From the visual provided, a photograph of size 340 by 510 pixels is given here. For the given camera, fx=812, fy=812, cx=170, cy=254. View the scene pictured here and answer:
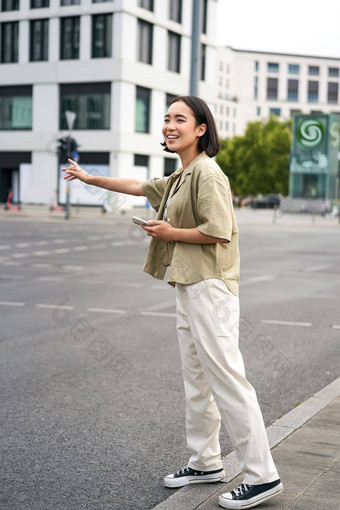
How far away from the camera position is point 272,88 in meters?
128

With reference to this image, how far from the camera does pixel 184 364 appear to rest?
12.5 feet

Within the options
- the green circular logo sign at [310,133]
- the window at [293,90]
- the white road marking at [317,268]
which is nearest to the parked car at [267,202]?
the green circular logo sign at [310,133]

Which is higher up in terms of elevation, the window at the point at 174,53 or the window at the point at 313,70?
the window at the point at 313,70

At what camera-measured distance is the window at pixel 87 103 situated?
50.4 meters

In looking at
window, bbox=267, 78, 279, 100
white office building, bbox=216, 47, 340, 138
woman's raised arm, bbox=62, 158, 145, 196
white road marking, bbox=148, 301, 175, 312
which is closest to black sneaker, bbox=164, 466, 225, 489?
woman's raised arm, bbox=62, 158, 145, 196

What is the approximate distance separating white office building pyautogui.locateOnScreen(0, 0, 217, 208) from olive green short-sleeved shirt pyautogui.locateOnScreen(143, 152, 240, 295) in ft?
149

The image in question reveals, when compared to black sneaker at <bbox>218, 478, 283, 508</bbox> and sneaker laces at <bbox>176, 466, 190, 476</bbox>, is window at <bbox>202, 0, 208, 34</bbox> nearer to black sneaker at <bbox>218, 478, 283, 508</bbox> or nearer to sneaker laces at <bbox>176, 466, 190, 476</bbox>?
sneaker laces at <bbox>176, 466, 190, 476</bbox>

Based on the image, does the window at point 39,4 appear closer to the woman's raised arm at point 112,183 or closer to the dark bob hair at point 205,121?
the woman's raised arm at point 112,183

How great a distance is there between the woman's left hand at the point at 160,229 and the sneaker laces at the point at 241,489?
3.75 feet

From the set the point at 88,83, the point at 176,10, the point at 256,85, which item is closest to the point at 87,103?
the point at 88,83

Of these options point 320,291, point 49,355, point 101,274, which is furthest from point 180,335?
point 101,274

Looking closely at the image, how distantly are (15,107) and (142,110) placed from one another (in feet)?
29.0

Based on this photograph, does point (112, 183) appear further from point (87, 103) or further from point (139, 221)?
point (87, 103)

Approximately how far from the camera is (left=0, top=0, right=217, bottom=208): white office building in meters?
49.7
